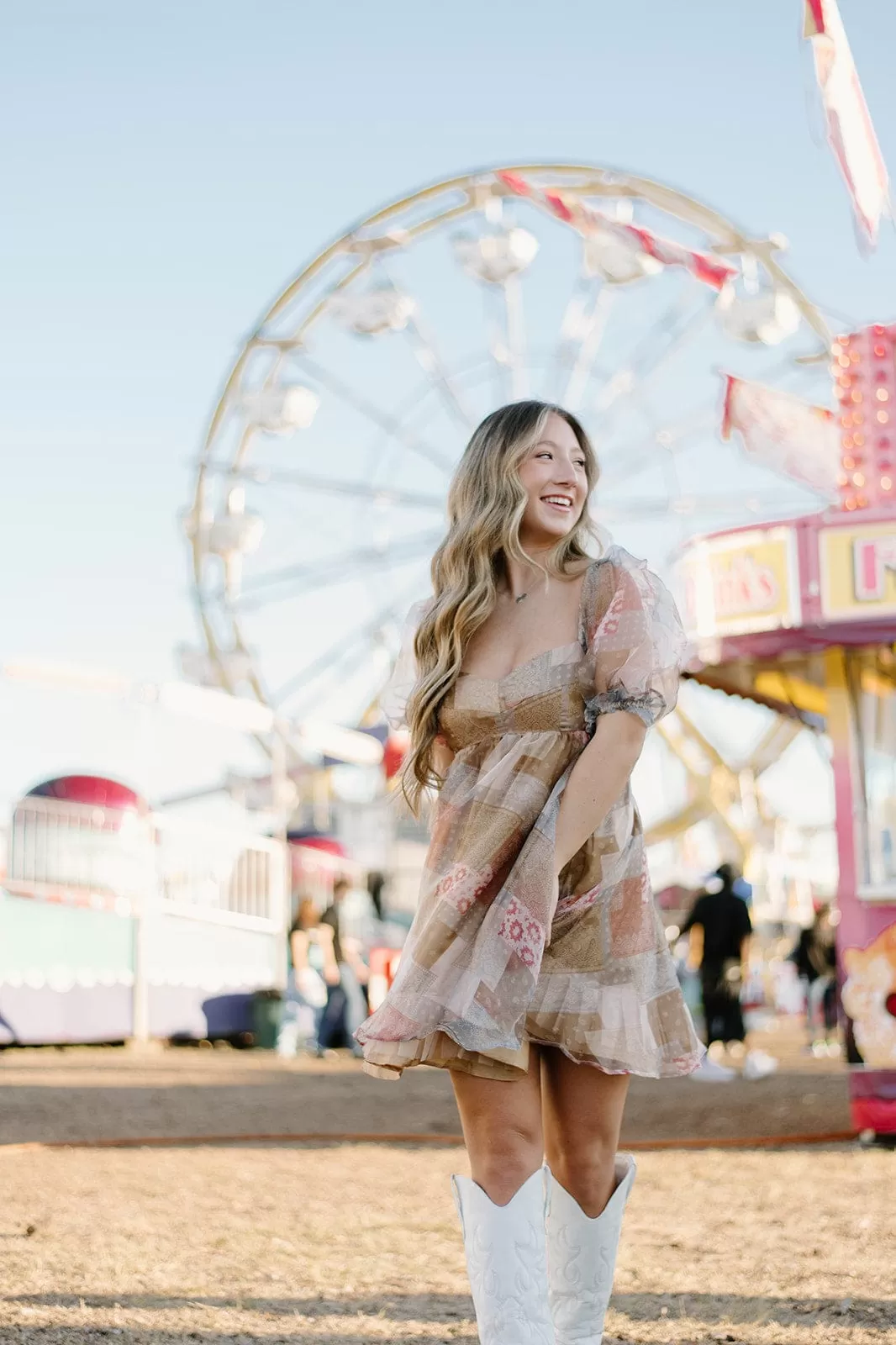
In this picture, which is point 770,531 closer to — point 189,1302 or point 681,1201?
point 681,1201

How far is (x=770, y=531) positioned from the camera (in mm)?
6258

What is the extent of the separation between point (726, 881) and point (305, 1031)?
427cm

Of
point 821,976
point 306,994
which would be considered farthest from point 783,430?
point 821,976

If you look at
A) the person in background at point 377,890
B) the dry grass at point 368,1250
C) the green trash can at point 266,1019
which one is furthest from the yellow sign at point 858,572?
the person in background at point 377,890

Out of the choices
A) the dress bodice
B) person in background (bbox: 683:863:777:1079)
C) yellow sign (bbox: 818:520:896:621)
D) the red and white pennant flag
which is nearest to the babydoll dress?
the dress bodice

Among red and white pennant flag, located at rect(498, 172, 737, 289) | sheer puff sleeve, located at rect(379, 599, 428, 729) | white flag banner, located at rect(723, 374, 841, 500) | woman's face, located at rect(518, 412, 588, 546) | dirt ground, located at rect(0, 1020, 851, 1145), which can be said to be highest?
red and white pennant flag, located at rect(498, 172, 737, 289)

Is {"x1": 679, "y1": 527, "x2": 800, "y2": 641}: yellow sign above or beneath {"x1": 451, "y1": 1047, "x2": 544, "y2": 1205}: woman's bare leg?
above

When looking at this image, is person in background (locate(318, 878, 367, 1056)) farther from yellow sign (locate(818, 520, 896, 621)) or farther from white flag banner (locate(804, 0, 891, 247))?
white flag banner (locate(804, 0, 891, 247))

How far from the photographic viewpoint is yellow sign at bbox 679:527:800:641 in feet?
20.2

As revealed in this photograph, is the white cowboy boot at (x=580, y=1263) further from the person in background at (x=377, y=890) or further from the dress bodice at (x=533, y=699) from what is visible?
the person in background at (x=377, y=890)

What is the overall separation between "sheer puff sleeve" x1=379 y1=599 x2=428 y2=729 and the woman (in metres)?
0.01

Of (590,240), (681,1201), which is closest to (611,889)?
(681,1201)

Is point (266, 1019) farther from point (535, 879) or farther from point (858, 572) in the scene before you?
point (535, 879)

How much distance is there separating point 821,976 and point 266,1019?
4.82 metres
